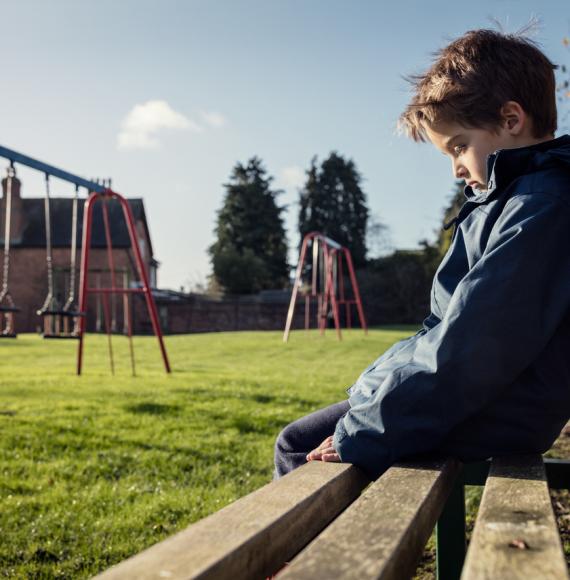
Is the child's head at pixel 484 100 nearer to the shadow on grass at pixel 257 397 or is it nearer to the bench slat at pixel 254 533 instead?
the bench slat at pixel 254 533

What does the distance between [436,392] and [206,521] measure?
0.65 m

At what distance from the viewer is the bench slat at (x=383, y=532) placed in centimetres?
92

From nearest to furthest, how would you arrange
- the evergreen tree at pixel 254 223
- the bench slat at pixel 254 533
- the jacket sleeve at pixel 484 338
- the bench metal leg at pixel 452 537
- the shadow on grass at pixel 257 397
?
1. the bench slat at pixel 254 533
2. the jacket sleeve at pixel 484 338
3. the bench metal leg at pixel 452 537
4. the shadow on grass at pixel 257 397
5. the evergreen tree at pixel 254 223

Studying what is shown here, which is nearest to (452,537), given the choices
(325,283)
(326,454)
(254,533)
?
(326,454)

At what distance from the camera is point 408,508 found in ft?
4.07

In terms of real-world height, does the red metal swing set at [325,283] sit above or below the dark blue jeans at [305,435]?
above

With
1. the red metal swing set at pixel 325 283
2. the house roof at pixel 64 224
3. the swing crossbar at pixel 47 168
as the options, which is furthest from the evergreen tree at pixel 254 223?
the swing crossbar at pixel 47 168

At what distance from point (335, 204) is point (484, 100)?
4722 centimetres

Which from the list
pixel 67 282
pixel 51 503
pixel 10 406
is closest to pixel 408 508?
pixel 51 503

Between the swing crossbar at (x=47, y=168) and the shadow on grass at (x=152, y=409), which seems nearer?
the shadow on grass at (x=152, y=409)

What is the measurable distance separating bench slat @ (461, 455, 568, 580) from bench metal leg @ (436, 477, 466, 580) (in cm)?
68

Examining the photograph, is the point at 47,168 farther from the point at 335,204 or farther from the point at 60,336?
the point at 335,204

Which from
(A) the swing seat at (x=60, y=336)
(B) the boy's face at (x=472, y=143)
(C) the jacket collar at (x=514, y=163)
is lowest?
(A) the swing seat at (x=60, y=336)

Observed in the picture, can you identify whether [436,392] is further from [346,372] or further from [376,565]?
[346,372]
